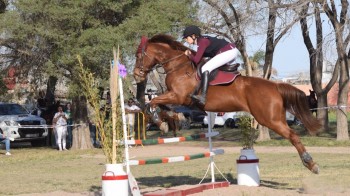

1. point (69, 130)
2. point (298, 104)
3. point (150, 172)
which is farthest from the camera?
point (69, 130)

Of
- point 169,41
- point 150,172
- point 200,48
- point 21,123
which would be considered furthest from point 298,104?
point 21,123

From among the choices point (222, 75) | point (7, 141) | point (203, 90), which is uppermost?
point (222, 75)

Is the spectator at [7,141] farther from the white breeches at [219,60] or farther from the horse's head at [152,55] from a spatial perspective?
the white breeches at [219,60]

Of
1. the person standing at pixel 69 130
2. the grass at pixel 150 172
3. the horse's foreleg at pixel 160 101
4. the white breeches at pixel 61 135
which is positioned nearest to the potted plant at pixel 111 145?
the horse's foreleg at pixel 160 101

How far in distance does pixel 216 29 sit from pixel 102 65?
210 inches

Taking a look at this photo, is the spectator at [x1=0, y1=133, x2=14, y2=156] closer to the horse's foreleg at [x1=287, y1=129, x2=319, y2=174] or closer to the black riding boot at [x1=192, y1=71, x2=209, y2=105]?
the black riding boot at [x1=192, y1=71, x2=209, y2=105]

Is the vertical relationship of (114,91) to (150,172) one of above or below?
above

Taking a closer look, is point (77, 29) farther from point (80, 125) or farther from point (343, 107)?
point (343, 107)

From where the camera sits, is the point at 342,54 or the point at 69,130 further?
the point at 69,130

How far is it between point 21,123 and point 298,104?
20.2m

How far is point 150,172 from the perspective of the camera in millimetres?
18188

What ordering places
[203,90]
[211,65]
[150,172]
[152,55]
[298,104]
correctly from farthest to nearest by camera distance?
[150,172] → [152,55] → [298,104] → [211,65] → [203,90]

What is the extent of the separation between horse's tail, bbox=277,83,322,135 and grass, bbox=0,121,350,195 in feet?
3.46

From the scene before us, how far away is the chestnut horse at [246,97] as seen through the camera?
492 inches
